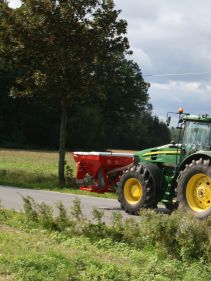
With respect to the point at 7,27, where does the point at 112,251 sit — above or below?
below

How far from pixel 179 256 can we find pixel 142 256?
55 centimetres

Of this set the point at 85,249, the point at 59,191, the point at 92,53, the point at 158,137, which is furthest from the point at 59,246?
the point at 158,137

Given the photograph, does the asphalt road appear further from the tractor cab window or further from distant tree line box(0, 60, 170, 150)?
distant tree line box(0, 60, 170, 150)

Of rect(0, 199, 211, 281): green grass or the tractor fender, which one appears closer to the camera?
rect(0, 199, 211, 281): green grass

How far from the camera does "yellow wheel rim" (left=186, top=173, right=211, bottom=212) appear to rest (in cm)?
1238

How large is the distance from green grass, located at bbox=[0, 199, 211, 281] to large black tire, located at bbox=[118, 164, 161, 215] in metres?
3.90

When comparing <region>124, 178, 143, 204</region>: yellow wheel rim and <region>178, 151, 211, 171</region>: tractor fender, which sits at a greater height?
<region>178, 151, 211, 171</region>: tractor fender

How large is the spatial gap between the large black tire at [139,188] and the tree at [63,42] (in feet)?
27.2

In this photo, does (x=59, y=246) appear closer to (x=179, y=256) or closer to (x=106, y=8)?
Answer: (x=179, y=256)

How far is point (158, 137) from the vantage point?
373ft

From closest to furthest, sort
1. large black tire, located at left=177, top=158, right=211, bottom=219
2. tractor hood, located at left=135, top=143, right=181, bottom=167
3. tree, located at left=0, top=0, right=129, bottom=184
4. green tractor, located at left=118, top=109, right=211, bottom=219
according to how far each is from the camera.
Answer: large black tire, located at left=177, top=158, right=211, bottom=219 < green tractor, located at left=118, top=109, right=211, bottom=219 < tractor hood, located at left=135, top=143, right=181, bottom=167 < tree, located at left=0, top=0, right=129, bottom=184

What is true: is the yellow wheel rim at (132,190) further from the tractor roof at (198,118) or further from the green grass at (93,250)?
the green grass at (93,250)

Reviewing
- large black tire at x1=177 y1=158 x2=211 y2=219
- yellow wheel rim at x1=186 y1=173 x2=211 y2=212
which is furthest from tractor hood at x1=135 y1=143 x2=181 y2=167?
yellow wheel rim at x1=186 y1=173 x2=211 y2=212

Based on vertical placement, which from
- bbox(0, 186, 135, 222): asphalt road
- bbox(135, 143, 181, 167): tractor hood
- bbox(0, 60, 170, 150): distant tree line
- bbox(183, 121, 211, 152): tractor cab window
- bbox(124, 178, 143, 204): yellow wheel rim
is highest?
bbox(0, 60, 170, 150): distant tree line
